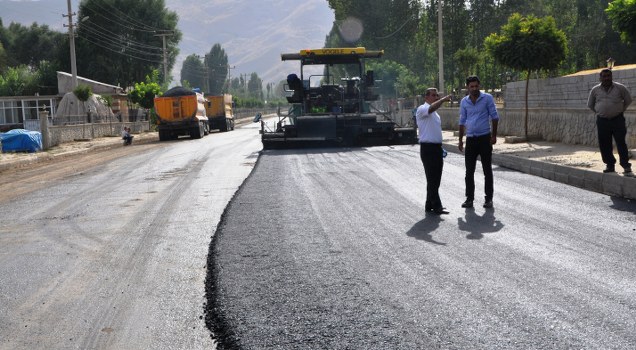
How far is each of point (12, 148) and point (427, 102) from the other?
71.6 feet

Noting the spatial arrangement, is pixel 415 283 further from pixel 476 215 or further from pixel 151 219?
pixel 151 219

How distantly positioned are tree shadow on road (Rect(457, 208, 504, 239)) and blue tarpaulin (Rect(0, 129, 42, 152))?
22.1 metres

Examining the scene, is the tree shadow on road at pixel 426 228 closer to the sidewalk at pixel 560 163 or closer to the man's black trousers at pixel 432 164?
the man's black trousers at pixel 432 164

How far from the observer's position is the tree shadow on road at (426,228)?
7898 mm

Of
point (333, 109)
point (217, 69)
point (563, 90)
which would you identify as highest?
point (217, 69)

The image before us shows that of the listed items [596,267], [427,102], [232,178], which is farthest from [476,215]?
[232,178]

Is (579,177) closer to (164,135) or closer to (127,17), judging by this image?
(164,135)

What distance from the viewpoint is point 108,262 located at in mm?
7352

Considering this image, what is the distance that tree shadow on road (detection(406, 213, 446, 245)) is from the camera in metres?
7.90

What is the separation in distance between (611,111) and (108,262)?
26.2ft

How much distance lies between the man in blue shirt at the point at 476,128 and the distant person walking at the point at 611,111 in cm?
245

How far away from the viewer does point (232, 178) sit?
16000 millimetres

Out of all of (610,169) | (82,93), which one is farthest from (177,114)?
(610,169)

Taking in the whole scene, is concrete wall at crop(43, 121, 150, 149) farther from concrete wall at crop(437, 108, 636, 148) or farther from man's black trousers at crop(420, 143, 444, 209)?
man's black trousers at crop(420, 143, 444, 209)
